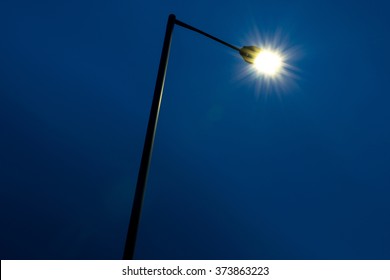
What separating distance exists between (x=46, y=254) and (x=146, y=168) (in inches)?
1080

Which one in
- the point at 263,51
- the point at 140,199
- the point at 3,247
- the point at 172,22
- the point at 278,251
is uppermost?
the point at 278,251

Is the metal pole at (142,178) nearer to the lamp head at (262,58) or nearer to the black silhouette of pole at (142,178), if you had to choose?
the black silhouette of pole at (142,178)

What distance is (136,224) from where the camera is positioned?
2760mm

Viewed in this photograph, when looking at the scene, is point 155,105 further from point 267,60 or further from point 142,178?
point 267,60

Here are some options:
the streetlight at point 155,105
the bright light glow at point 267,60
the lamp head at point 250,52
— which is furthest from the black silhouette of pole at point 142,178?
the bright light glow at point 267,60

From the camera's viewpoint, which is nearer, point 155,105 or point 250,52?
point 155,105

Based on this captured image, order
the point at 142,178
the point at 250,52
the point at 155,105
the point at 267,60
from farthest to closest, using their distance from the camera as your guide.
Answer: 1. the point at 267,60
2. the point at 250,52
3. the point at 155,105
4. the point at 142,178

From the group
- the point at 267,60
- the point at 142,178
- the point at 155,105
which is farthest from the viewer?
the point at 267,60

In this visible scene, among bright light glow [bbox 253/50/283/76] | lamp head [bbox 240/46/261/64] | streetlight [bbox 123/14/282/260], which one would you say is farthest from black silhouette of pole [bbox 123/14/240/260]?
bright light glow [bbox 253/50/283/76]

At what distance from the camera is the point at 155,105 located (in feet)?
11.2

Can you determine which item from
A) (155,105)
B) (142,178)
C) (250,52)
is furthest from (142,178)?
(250,52)

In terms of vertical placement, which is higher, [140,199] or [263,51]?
[263,51]
